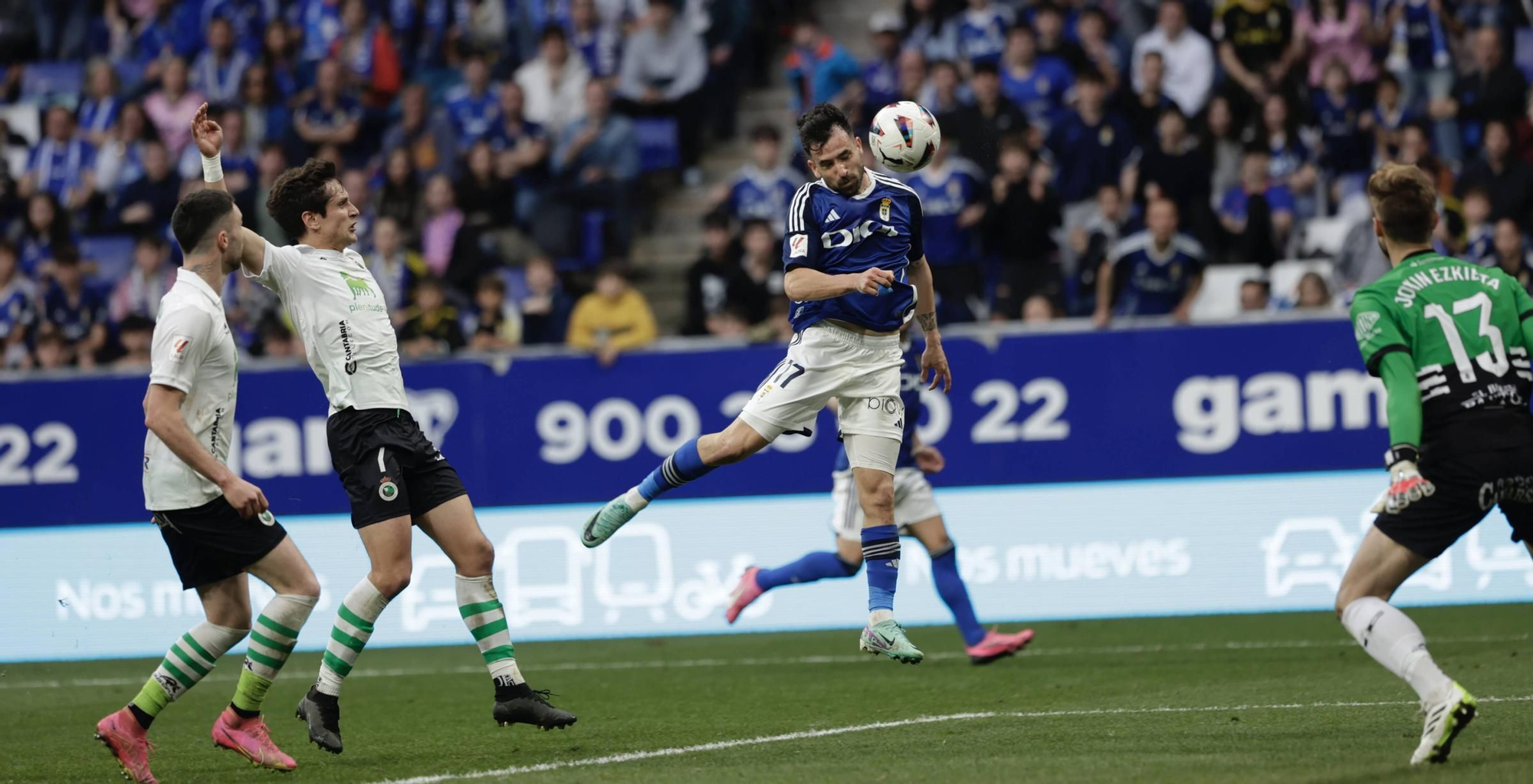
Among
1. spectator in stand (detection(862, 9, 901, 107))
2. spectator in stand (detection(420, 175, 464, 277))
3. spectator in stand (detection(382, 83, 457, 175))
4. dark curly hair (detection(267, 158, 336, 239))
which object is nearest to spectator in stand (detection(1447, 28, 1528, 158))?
spectator in stand (detection(862, 9, 901, 107))

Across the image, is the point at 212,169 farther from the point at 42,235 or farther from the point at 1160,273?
the point at 42,235

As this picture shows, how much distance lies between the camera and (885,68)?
17.5m

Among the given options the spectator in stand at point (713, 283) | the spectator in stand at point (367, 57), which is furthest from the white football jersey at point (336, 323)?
the spectator in stand at point (367, 57)

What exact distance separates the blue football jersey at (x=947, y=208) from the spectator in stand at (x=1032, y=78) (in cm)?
148

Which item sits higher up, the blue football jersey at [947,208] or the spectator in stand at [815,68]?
the spectator in stand at [815,68]

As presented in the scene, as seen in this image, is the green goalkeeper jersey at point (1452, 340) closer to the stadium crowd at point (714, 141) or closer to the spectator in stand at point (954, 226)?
the stadium crowd at point (714, 141)

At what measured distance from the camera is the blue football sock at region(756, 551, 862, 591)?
10977mm

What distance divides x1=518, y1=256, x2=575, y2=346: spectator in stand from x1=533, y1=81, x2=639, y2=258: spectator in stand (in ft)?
5.13

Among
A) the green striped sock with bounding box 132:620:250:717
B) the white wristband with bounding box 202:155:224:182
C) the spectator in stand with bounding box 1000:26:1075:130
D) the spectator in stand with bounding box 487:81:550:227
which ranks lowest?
the green striped sock with bounding box 132:620:250:717

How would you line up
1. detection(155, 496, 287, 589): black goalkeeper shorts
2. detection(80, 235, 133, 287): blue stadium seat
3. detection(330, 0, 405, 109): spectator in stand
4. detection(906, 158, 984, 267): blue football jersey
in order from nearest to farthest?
1. detection(155, 496, 287, 589): black goalkeeper shorts
2. detection(906, 158, 984, 267): blue football jersey
3. detection(80, 235, 133, 287): blue stadium seat
4. detection(330, 0, 405, 109): spectator in stand

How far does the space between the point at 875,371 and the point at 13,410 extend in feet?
28.1

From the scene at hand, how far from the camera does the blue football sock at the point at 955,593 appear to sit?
10734 mm

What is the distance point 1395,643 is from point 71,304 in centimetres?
1392

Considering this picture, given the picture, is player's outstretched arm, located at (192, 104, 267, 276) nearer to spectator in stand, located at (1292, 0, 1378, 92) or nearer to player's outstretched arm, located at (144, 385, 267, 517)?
player's outstretched arm, located at (144, 385, 267, 517)
